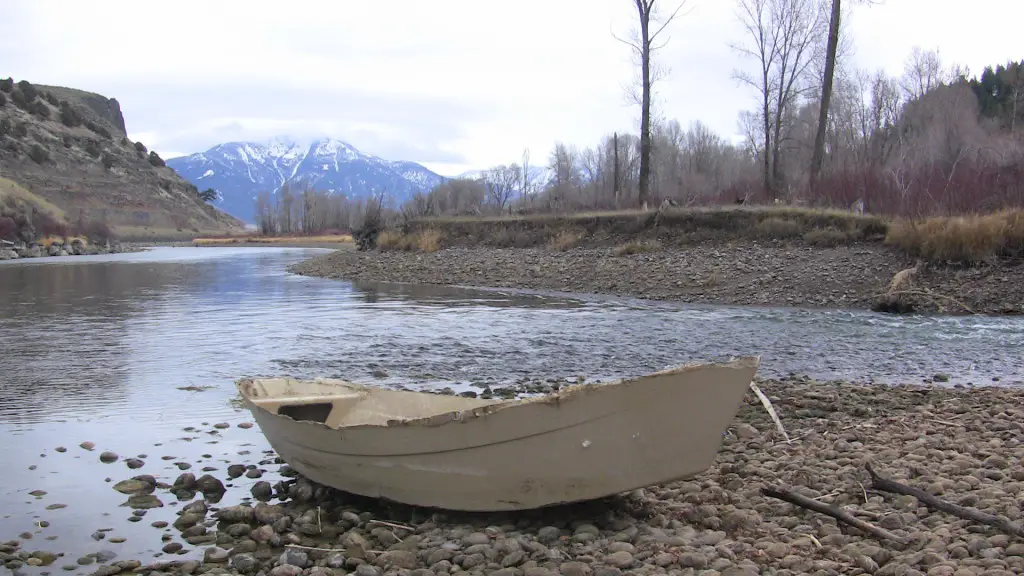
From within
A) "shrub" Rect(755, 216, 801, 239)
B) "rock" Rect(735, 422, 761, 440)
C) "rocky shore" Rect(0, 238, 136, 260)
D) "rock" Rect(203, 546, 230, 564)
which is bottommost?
"rock" Rect(203, 546, 230, 564)

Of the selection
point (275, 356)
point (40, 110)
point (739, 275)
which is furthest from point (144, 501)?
point (40, 110)

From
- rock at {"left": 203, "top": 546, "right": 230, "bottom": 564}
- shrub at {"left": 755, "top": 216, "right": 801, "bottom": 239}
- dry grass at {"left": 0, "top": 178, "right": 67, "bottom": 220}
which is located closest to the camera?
rock at {"left": 203, "top": 546, "right": 230, "bottom": 564}

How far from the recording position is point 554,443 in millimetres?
4848

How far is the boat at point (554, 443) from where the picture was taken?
468cm

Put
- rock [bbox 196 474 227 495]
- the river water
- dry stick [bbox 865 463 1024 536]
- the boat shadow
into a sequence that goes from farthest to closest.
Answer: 1. the river water
2. rock [bbox 196 474 227 495]
3. the boat shadow
4. dry stick [bbox 865 463 1024 536]

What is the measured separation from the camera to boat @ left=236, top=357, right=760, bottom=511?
468 cm

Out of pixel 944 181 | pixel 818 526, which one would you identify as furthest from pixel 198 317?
pixel 944 181

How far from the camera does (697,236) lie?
26.2 meters

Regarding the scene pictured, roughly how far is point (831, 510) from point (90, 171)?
409ft

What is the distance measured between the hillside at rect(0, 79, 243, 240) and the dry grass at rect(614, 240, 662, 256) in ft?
273

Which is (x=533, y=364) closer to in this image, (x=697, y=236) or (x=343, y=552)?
(x=343, y=552)

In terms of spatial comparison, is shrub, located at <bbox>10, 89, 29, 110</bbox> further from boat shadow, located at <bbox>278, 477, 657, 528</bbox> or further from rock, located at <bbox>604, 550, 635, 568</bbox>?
rock, located at <bbox>604, 550, 635, 568</bbox>

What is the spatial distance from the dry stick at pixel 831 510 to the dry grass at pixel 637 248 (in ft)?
69.1

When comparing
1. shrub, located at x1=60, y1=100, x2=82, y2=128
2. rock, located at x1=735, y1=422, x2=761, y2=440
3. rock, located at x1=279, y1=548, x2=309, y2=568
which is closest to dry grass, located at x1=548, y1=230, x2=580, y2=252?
rock, located at x1=735, y1=422, x2=761, y2=440
